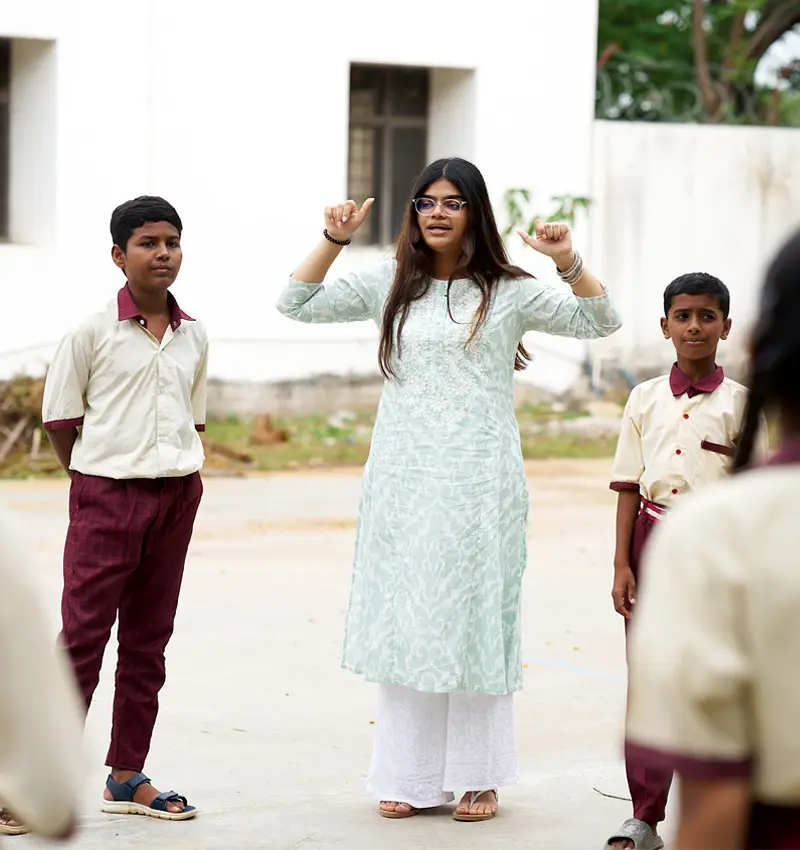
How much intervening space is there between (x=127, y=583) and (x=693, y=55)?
17.6m

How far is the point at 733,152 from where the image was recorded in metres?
17.0

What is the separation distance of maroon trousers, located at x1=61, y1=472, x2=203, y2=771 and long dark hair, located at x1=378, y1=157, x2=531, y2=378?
752 millimetres

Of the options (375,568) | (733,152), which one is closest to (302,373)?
(733,152)

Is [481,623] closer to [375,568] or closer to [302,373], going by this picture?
[375,568]

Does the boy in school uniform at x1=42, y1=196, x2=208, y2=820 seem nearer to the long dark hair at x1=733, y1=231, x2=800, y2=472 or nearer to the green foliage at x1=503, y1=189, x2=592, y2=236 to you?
the long dark hair at x1=733, y1=231, x2=800, y2=472

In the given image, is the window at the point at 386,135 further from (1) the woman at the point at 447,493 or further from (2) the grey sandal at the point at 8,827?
(2) the grey sandal at the point at 8,827

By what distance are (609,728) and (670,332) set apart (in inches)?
77.6

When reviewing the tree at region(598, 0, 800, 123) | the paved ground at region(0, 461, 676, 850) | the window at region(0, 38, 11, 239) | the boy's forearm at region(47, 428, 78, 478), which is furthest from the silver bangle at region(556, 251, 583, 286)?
the tree at region(598, 0, 800, 123)

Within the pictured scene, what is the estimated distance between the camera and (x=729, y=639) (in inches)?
63.2

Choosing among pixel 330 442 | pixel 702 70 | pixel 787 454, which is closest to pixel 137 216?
pixel 787 454

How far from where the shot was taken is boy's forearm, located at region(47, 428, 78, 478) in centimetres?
460

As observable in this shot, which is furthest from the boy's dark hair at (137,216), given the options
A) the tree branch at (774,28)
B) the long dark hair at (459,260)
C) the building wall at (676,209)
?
the tree branch at (774,28)

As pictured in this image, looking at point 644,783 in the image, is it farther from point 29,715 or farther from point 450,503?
point 29,715

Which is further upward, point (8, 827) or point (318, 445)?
point (8, 827)
